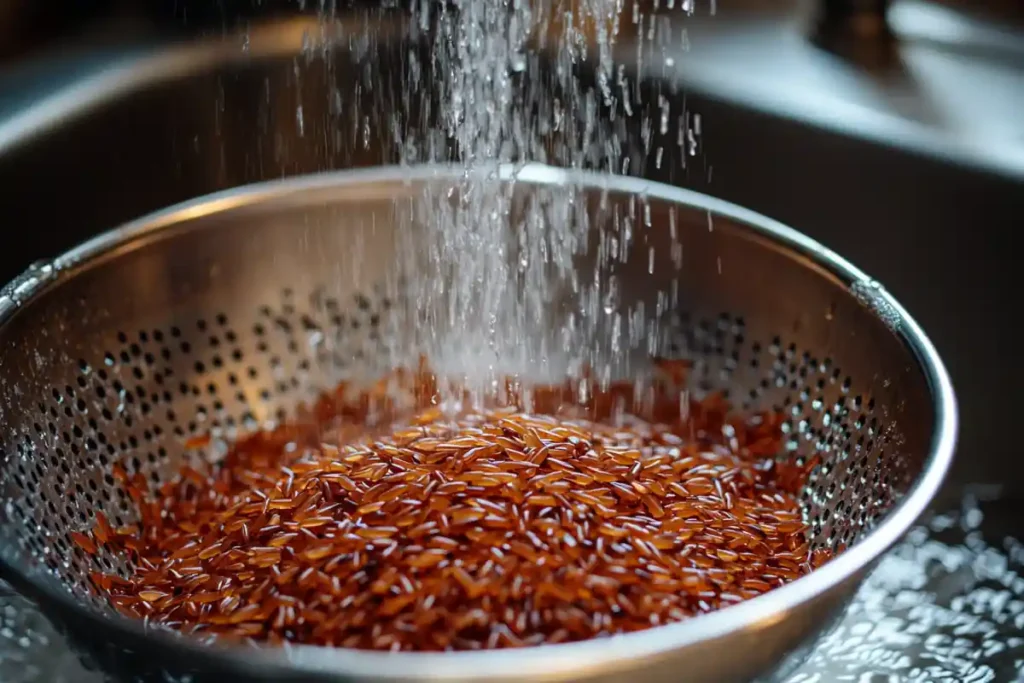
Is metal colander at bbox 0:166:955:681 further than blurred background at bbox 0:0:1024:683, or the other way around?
blurred background at bbox 0:0:1024:683

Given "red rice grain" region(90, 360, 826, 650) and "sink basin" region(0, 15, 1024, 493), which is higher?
"sink basin" region(0, 15, 1024, 493)

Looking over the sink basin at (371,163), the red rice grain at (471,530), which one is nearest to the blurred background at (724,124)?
the sink basin at (371,163)

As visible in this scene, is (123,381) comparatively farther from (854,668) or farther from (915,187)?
(915,187)

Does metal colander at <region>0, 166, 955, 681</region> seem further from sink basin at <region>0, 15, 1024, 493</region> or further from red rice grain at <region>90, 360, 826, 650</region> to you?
sink basin at <region>0, 15, 1024, 493</region>

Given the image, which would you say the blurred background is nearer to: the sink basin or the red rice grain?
the sink basin

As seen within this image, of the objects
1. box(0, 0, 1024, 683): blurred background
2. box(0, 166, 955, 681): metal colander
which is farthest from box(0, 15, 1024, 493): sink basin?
box(0, 166, 955, 681): metal colander

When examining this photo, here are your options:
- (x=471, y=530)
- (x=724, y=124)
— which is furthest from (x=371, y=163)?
(x=471, y=530)
